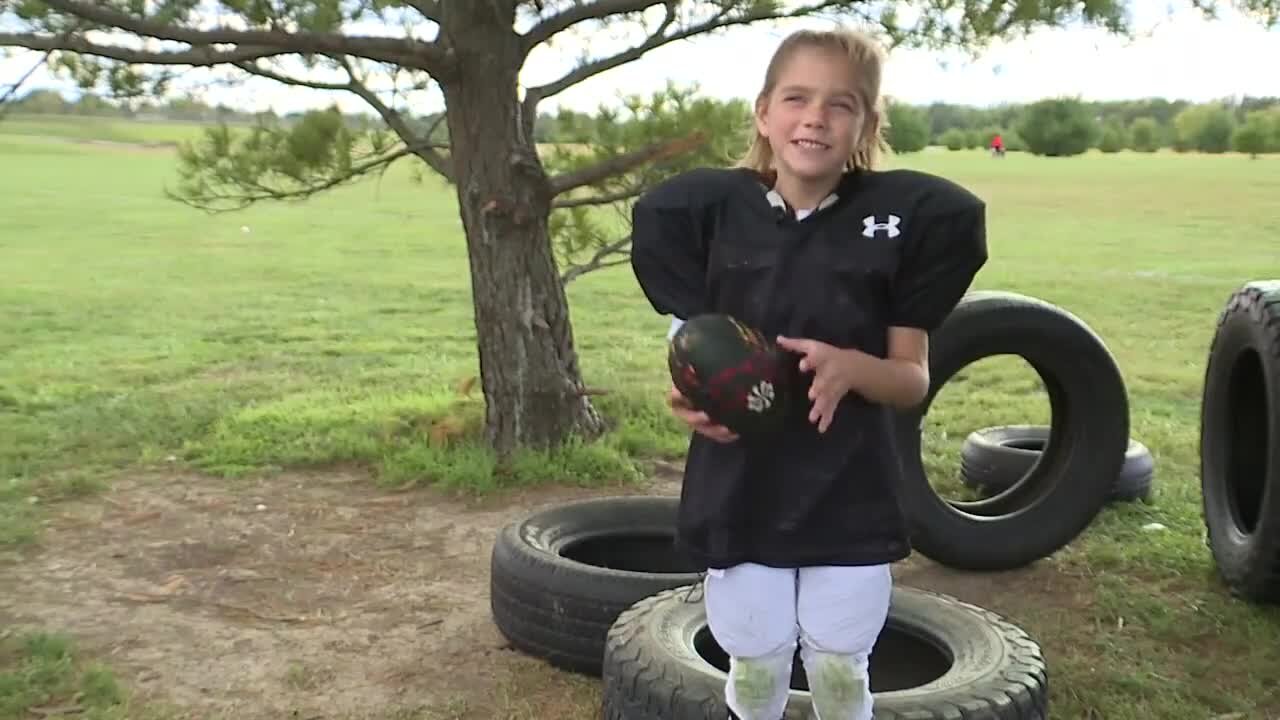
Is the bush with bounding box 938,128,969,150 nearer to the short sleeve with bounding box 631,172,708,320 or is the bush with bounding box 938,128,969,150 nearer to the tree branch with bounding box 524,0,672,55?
the tree branch with bounding box 524,0,672,55

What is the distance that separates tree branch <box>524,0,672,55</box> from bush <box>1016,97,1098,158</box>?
50956 millimetres

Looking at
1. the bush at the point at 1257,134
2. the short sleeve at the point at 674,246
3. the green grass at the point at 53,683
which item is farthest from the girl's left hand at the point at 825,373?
the bush at the point at 1257,134

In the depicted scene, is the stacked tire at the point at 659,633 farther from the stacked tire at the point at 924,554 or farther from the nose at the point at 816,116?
the nose at the point at 816,116

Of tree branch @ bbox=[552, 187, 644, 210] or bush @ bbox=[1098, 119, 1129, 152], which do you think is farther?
bush @ bbox=[1098, 119, 1129, 152]

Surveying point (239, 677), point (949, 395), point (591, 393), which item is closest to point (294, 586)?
point (239, 677)

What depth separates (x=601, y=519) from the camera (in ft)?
15.1

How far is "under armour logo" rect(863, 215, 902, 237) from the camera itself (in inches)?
87.7

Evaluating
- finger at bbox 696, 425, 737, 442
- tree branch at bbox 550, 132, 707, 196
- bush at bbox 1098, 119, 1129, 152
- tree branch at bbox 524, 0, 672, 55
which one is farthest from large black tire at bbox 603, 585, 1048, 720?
bush at bbox 1098, 119, 1129, 152

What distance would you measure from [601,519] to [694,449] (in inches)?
89.5

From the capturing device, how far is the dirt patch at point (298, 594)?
3.73 meters

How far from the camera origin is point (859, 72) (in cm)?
223

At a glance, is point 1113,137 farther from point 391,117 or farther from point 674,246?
point 674,246

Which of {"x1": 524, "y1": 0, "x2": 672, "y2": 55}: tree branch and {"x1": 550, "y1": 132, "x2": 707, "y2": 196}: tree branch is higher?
{"x1": 524, "y1": 0, "x2": 672, "y2": 55}: tree branch

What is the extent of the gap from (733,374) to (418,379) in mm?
6724
